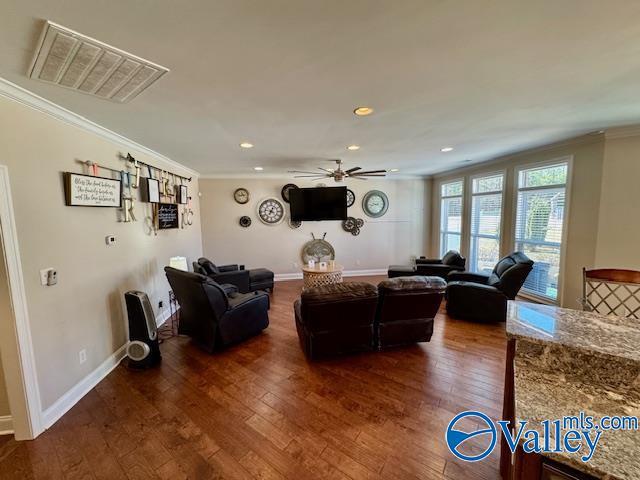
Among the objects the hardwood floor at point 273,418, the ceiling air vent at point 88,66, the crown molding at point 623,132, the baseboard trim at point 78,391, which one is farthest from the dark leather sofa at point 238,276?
the crown molding at point 623,132

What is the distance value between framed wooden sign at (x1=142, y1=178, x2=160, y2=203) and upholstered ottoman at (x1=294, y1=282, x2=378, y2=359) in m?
2.53

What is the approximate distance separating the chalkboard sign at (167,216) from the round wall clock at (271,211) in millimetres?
2088

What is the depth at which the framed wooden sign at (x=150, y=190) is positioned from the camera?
341 cm

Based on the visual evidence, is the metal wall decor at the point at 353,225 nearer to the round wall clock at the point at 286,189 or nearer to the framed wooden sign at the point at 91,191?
the round wall clock at the point at 286,189

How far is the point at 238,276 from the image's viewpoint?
4645 mm

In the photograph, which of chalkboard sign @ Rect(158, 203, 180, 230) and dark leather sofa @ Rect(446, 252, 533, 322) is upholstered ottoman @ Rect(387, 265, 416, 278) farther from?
chalkboard sign @ Rect(158, 203, 180, 230)

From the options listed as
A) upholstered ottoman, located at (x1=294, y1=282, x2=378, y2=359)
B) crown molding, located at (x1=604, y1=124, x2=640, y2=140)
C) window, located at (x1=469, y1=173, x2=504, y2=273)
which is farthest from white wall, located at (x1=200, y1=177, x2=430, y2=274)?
crown molding, located at (x1=604, y1=124, x2=640, y2=140)

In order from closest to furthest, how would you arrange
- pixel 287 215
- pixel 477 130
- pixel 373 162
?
pixel 477 130 < pixel 373 162 < pixel 287 215

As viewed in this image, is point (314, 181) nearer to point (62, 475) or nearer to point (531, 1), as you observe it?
point (531, 1)

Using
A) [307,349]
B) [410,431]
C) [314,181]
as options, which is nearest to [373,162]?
[314,181]

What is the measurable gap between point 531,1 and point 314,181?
17.4 ft

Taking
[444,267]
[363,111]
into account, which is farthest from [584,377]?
[444,267]

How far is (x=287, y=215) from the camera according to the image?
6305 millimetres

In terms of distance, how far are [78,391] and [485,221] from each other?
6.43m
